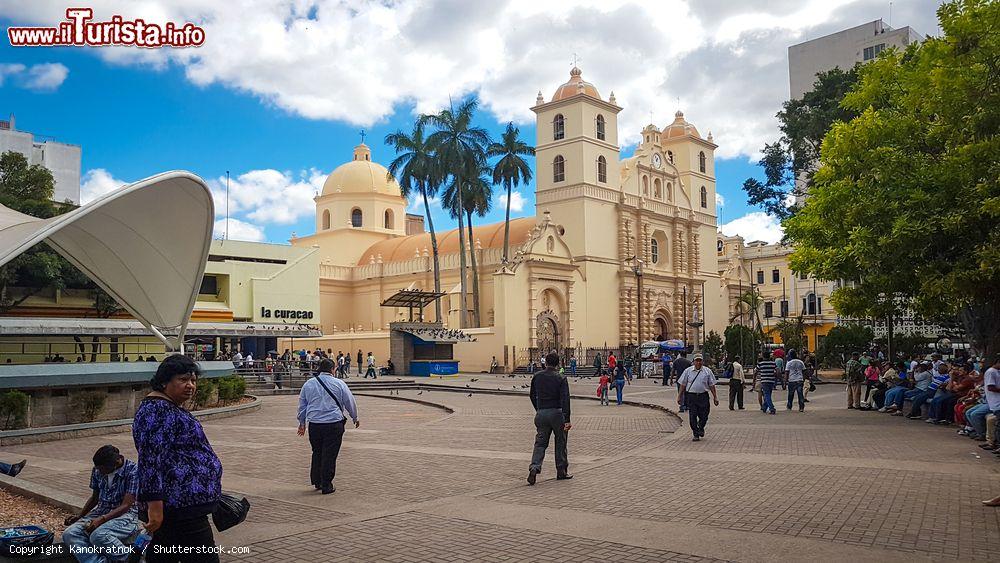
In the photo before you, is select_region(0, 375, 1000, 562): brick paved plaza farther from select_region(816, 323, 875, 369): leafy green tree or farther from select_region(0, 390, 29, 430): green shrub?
select_region(816, 323, 875, 369): leafy green tree

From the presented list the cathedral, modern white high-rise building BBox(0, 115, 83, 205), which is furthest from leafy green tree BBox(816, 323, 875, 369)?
modern white high-rise building BBox(0, 115, 83, 205)

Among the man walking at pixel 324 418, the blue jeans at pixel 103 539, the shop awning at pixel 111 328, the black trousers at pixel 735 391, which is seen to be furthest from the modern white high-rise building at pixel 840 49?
the blue jeans at pixel 103 539

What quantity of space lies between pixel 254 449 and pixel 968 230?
13405 mm

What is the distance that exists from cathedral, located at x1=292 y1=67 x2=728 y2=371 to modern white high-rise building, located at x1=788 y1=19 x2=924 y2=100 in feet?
32.3

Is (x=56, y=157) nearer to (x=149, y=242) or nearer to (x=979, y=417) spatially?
(x=149, y=242)

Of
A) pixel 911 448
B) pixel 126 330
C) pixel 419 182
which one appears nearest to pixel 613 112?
pixel 419 182

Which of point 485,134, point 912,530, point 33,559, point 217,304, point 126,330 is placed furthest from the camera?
point 485,134

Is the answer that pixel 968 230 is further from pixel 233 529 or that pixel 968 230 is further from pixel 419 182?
pixel 419 182

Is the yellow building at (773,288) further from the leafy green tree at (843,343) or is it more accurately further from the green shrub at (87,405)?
the green shrub at (87,405)

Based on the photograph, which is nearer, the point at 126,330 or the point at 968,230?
the point at 968,230

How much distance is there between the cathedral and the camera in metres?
48.8

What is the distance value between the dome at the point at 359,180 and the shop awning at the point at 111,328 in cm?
2541

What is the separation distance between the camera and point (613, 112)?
179 feet

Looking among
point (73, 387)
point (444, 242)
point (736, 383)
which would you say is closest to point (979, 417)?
point (736, 383)
